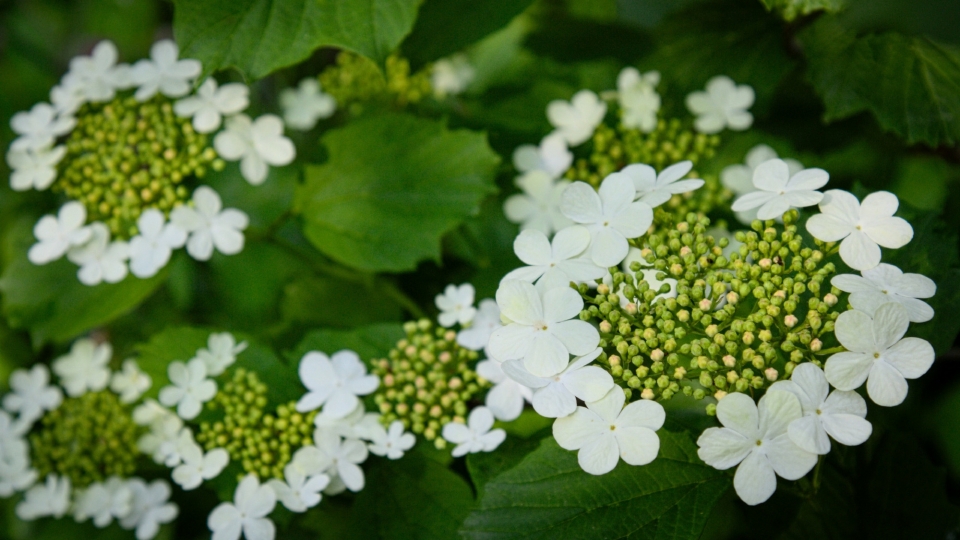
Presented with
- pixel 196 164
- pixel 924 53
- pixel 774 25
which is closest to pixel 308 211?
pixel 196 164

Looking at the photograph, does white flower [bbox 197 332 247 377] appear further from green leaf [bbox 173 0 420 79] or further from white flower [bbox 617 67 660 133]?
white flower [bbox 617 67 660 133]

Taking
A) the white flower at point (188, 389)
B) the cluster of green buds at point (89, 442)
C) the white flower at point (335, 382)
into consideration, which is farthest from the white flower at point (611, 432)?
the cluster of green buds at point (89, 442)

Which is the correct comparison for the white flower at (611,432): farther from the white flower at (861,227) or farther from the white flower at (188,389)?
the white flower at (188,389)

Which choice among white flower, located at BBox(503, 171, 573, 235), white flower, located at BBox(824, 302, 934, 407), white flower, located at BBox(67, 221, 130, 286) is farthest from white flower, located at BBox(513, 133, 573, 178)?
white flower, located at BBox(67, 221, 130, 286)

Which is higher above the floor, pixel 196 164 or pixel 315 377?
pixel 196 164

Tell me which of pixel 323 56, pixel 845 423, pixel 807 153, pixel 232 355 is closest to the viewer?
pixel 845 423

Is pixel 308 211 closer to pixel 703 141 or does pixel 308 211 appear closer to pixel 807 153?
pixel 703 141

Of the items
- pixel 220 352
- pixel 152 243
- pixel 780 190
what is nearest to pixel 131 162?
pixel 152 243

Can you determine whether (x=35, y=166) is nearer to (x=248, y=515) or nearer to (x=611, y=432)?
(x=248, y=515)
